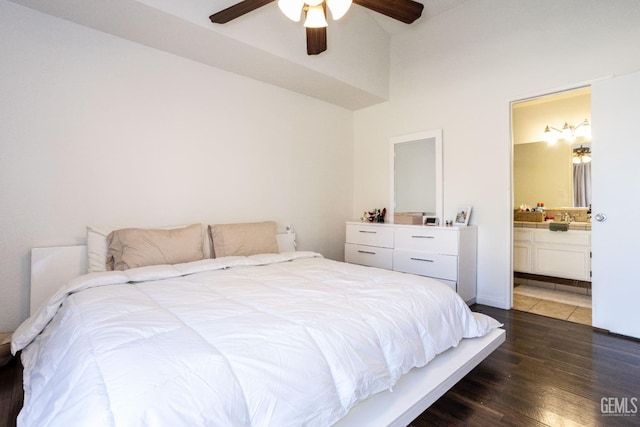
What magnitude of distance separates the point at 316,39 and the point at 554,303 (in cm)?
347

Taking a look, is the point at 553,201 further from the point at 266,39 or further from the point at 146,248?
the point at 146,248

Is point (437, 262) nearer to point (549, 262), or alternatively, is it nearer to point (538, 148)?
point (549, 262)

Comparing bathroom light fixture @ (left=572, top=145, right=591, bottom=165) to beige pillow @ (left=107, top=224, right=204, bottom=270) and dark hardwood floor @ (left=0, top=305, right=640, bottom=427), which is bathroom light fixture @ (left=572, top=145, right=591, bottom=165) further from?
beige pillow @ (left=107, top=224, right=204, bottom=270)

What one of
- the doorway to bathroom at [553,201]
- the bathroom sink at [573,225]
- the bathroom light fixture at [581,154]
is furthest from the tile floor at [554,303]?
the bathroom light fixture at [581,154]

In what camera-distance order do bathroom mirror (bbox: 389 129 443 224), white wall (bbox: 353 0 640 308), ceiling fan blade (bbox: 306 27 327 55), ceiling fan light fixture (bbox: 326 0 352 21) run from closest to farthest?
ceiling fan light fixture (bbox: 326 0 352 21) < ceiling fan blade (bbox: 306 27 327 55) < white wall (bbox: 353 0 640 308) < bathroom mirror (bbox: 389 129 443 224)

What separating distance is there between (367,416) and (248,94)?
308 cm

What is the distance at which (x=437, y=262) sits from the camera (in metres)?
3.12

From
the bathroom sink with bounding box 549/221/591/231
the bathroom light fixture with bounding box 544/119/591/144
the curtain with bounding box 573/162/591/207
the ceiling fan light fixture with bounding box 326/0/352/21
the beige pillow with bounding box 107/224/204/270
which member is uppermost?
the ceiling fan light fixture with bounding box 326/0/352/21

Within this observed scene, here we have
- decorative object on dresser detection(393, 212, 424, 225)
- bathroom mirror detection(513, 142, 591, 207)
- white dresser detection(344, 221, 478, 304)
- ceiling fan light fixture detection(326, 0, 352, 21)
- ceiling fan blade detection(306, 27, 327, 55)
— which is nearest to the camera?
ceiling fan light fixture detection(326, 0, 352, 21)

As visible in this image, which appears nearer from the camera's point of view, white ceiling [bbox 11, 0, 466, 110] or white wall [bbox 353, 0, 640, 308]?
white ceiling [bbox 11, 0, 466, 110]

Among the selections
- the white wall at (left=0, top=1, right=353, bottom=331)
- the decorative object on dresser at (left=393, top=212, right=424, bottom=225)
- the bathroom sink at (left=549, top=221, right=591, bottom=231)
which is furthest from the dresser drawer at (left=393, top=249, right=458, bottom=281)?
the bathroom sink at (left=549, top=221, right=591, bottom=231)

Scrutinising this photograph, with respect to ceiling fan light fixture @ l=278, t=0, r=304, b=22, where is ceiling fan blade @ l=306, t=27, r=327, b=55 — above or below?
above

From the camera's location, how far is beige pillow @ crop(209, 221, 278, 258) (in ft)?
9.21

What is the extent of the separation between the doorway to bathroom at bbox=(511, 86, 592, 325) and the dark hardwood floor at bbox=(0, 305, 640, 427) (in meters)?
1.10
